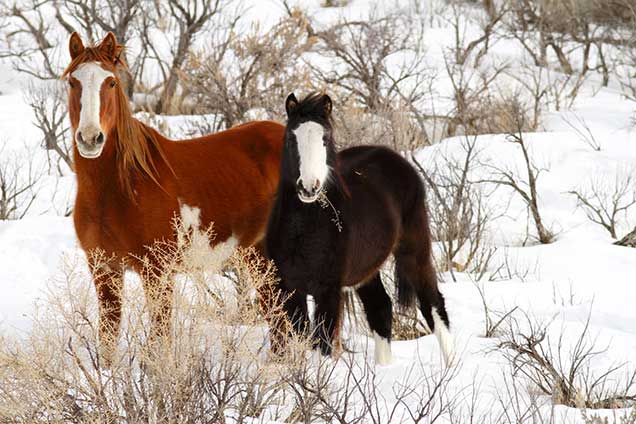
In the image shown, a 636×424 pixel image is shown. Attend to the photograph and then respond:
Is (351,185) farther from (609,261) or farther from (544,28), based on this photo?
(544,28)

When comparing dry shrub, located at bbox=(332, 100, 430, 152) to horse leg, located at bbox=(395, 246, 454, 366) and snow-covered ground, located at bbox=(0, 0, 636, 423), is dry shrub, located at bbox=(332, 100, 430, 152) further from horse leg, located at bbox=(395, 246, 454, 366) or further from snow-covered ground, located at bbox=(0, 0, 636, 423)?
horse leg, located at bbox=(395, 246, 454, 366)

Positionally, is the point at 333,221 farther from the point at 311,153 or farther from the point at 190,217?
the point at 190,217

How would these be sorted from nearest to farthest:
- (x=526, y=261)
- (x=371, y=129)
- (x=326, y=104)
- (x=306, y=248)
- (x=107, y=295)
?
1. (x=326, y=104)
2. (x=306, y=248)
3. (x=107, y=295)
4. (x=526, y=261)
5. (x=371, y=129)

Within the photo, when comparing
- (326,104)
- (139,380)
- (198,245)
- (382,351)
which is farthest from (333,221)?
(139,380)

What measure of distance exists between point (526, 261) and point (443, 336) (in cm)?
333

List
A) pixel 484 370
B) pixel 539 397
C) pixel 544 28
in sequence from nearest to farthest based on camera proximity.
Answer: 1. pixel 539 397
2. pixel 484 370
3. pixel 544 28

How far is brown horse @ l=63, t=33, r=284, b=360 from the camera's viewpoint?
A: 4.61 metres

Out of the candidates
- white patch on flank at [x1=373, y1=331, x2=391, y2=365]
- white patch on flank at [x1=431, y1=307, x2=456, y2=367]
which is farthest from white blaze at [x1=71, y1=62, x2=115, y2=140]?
white patch on flank at [x1=431, y1=307, x2=456, y2=367]

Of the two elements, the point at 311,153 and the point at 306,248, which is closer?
the point at 311,153

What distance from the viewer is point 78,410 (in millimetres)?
3688

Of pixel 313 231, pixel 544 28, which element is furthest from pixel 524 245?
pixel 544 28

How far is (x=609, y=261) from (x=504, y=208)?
2381mm

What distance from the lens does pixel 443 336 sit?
5598 mm

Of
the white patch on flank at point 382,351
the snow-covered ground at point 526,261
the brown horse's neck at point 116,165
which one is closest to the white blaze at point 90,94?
the brown horse's neck at point 116,165
